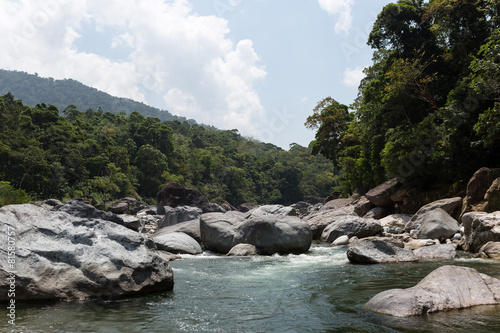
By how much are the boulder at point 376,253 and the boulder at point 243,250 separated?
3370 mm

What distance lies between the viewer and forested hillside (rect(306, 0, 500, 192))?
15766mm

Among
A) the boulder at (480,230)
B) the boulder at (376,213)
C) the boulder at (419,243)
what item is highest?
the boulder at (376,213)

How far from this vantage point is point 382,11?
82.2 ft

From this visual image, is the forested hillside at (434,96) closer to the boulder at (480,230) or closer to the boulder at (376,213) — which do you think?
the boulder at (376,213)

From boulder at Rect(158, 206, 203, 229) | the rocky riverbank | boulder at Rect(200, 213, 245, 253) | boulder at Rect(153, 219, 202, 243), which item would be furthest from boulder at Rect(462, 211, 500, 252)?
boulder at Rect(158, 206, 203, 229)

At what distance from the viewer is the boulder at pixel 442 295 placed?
15.9 ft

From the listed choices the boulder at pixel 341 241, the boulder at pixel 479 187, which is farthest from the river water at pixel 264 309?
the boulder at pixel 479 187

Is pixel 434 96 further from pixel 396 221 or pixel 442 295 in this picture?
pixel 442 295

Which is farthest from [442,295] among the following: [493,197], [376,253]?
[493,197]

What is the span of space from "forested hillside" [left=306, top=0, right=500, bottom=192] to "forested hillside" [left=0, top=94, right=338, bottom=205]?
2268 cm

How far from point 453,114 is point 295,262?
37.2 ft

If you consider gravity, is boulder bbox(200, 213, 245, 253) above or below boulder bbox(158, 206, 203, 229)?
below

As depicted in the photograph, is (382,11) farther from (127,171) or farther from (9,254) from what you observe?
(127,171)

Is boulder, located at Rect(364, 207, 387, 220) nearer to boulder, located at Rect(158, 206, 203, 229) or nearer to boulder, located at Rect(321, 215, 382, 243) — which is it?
boulder, located at Rect(321, 215, 382, 243)
